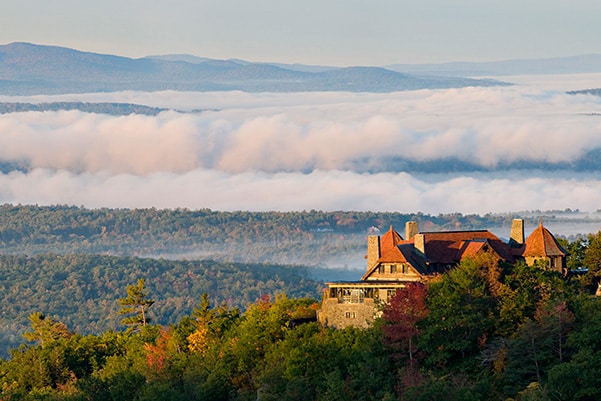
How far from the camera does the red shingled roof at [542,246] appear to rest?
102562 millimetres

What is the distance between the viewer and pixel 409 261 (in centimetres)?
10106

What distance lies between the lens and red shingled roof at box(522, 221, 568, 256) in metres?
103

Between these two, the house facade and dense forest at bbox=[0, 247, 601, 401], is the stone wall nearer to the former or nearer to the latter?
the house facade

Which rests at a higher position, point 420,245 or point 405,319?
point 420,245

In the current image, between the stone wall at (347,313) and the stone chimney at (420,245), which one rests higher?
the stone chimney at (420,245)

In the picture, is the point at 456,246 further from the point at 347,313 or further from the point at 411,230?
the point at 347,313

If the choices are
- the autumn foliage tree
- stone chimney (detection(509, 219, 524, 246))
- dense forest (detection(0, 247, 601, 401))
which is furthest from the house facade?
the autumn foliage tree

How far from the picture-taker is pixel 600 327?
90312mm

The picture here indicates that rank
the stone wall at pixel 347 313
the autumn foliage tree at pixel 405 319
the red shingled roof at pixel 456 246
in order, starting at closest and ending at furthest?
the autumn foliage tree at pixel 405 319
the stone wall at pixel 347 313
the red shingled roof at pixel 456 246

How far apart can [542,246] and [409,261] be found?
8235 millimetres

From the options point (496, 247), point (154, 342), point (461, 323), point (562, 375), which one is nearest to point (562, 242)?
point (496, 247)

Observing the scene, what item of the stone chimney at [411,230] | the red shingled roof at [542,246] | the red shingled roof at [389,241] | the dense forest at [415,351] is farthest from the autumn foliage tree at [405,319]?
the stone chimney at [411,230]

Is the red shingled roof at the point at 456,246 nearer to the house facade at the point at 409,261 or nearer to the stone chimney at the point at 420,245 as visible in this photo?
the house facade at the point at 409,261

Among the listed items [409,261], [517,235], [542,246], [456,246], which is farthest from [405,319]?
[517,235]
